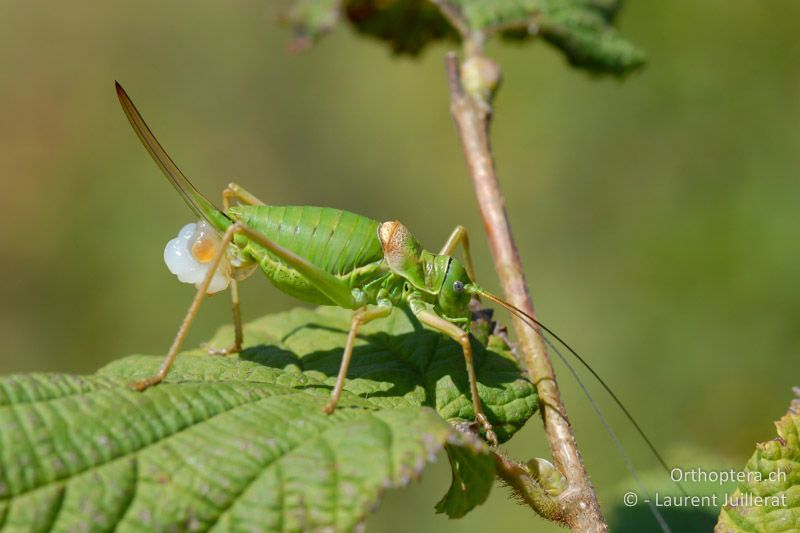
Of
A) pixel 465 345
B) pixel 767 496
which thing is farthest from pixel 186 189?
pixel 767 496

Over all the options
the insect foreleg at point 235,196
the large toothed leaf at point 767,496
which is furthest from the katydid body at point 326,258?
the large toothed leaf at point 767,496

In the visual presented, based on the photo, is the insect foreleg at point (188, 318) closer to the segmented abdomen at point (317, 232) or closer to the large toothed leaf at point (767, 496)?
the segmented abdomen at point (317, 232)

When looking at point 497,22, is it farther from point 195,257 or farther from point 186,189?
point 195,257

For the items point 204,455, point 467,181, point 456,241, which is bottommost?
point 204,455

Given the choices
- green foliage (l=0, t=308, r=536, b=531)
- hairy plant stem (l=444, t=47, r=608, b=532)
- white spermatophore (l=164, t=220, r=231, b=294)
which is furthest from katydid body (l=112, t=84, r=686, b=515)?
green foliage (l=0, t=308, r=536, b=531)

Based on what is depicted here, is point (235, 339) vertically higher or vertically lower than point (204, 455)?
higher

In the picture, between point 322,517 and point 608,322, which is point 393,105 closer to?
point 608,322
